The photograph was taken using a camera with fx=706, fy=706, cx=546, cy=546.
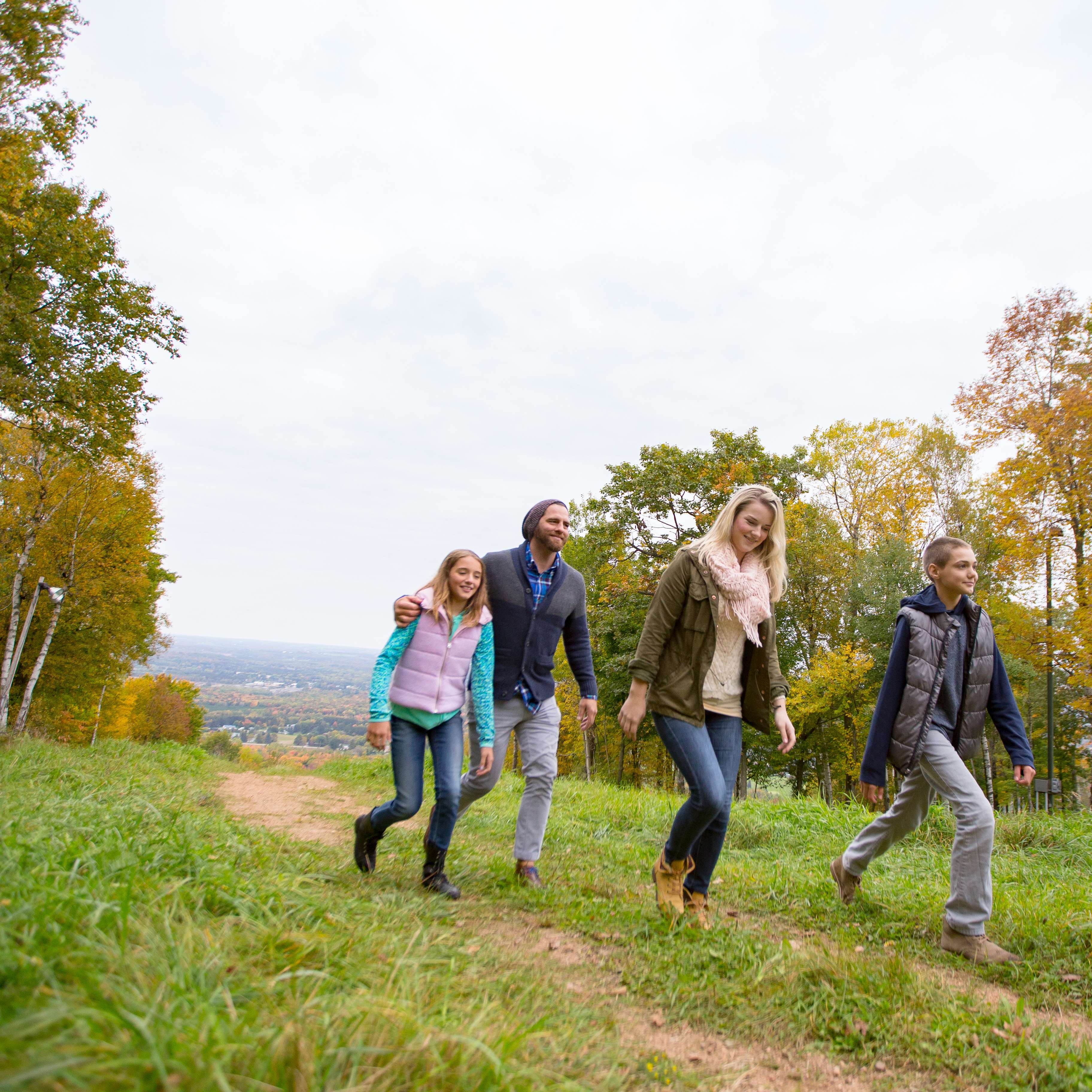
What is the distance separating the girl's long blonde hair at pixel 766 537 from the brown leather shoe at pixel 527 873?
230 centimetres

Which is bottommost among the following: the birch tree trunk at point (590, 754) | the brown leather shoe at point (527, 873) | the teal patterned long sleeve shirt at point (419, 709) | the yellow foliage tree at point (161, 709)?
the yellow foliage tree at point (161, 709)

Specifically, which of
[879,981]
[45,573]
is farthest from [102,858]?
[45,573]

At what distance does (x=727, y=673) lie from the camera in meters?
4.06

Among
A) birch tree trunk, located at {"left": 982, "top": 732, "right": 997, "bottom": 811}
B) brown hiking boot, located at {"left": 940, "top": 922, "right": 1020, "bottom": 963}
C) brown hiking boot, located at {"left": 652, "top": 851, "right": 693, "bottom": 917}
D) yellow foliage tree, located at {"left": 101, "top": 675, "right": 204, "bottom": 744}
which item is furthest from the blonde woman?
yellow foliage tree, located at {"left": 101, "top": 675, "right": 204, "bottom": 744}

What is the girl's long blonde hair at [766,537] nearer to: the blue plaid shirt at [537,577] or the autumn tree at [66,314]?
the blue plaid shirt at [537,577]

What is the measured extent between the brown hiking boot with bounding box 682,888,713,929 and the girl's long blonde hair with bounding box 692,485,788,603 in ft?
5.72

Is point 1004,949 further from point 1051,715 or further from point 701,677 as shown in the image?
point 1051,715

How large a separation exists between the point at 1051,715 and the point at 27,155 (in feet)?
76.1

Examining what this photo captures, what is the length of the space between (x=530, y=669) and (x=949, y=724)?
2.47m

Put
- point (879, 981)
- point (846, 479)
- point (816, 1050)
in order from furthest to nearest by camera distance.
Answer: point (846, 479) < point (879, 981) < point (816, 1050)

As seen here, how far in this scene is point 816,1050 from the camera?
103 inches

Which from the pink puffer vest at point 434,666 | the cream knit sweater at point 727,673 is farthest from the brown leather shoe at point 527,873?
the cream knit sweater at point 727,673

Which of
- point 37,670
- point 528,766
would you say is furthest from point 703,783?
point 37,670

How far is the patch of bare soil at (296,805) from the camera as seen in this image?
21.0 ft
